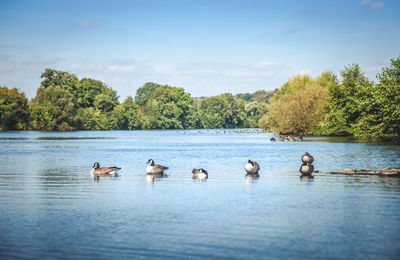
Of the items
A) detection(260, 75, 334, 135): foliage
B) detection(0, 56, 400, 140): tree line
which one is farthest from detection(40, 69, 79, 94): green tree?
detection(260, 75, 334, 135): foliage

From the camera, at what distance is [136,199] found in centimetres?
1658

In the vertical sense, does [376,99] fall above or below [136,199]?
above

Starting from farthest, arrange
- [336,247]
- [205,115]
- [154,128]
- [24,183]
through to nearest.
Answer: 1. [205,115]
2. [154,128]
3. [24,183]
4. [336,247]

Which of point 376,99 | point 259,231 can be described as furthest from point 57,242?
point 376,99

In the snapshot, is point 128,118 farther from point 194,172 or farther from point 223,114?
point 194,172

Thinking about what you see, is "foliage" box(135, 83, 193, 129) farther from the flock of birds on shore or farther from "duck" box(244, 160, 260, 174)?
"duck" box(244, 160, 260, 174)

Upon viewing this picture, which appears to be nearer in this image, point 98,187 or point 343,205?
point 343,205

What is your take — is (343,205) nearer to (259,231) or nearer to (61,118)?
(259,231)

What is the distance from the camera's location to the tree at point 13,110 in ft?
410

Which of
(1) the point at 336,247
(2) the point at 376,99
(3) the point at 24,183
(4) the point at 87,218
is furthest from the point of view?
(2) the point at 376,99

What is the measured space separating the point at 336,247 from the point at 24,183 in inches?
618

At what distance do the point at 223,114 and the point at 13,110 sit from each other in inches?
3250

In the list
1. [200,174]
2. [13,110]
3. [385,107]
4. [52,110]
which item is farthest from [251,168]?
[13,110]

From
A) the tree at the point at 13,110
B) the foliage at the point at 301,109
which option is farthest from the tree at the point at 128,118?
the foliage at the point at 301,109
